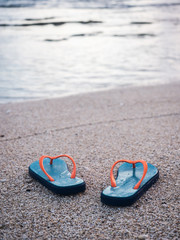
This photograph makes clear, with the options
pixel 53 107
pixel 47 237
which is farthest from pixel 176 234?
pixel 53 107

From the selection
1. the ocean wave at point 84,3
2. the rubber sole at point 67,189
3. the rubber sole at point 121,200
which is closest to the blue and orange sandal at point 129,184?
the rubber sole at point 121,200

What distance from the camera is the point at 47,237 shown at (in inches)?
47.1

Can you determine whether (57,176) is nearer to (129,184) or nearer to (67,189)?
(67,189)

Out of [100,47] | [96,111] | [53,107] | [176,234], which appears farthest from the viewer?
[100,47]

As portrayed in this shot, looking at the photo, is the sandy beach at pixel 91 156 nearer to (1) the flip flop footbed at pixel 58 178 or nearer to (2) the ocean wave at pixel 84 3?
(1) the flip flop footbed at pixel 58 178

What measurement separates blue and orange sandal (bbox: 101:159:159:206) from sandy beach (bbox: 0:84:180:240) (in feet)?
0.13

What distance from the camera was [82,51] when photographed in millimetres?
7539

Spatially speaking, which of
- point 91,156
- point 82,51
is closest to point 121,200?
point 91,156

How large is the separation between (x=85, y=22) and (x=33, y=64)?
8.01 m

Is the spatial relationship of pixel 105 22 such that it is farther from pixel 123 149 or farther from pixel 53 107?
pixel 123 149

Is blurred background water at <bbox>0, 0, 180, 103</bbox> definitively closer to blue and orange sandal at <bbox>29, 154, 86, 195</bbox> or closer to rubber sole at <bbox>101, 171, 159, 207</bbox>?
blue and orange sandal at <bbox>29, 154, 86, 195</bbox>

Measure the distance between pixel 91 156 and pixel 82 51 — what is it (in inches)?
238

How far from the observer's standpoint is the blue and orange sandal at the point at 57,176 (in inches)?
Answer: 57.8

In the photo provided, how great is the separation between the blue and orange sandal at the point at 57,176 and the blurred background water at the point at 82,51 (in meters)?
2.60
